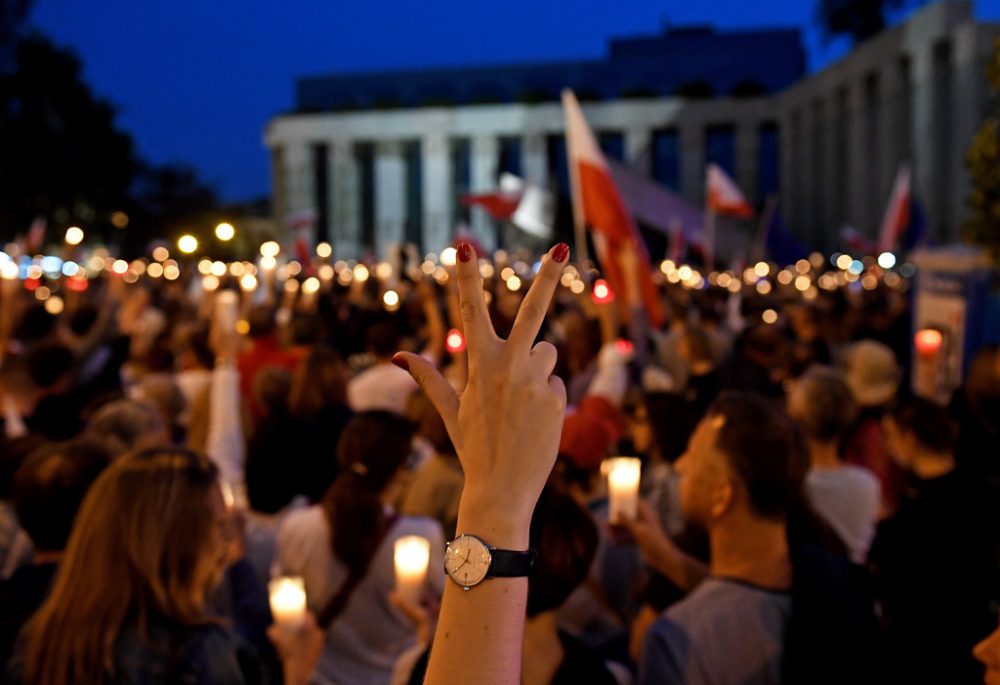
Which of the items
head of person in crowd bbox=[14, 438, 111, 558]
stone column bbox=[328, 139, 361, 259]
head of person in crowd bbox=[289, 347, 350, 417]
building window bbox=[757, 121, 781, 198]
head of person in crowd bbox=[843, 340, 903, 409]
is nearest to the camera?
head of person in crowd bbox=[14, 438, 111, 558]

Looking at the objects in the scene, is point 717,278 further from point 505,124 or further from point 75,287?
point 505,124

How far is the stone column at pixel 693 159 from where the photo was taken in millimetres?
50844

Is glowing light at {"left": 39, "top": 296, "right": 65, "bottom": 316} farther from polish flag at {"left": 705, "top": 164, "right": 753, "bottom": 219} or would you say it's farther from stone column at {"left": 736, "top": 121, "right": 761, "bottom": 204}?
stone column at {"left": 736, "top": 121, "right": 761, "bottom": 204}

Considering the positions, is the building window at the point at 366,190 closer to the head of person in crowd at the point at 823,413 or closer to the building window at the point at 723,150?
the building window at the point at 723,150

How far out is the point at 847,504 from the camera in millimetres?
4828

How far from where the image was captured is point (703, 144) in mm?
51156

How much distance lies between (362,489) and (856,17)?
55061 mm

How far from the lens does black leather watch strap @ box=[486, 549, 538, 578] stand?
1.76 m

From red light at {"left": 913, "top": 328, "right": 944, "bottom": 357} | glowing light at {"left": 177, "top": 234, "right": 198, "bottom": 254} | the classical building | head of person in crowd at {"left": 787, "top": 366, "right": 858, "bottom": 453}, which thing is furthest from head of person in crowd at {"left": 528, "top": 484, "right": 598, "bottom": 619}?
the classical building

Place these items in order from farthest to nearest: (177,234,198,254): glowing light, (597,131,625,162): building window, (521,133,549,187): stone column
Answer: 1. (597,131,625,162): building window
2. (521,133,549,187): stone column
3. (177,234,198,254): glowing light

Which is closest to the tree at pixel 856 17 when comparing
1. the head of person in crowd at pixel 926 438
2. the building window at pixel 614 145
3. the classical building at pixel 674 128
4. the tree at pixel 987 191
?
the classical building at pixel 674 128

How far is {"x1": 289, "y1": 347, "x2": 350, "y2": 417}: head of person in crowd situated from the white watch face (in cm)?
412

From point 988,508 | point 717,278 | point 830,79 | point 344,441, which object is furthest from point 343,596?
point 830,79

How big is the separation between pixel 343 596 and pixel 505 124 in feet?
162
